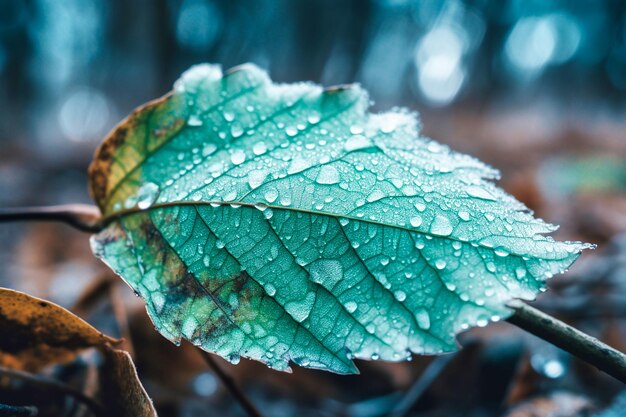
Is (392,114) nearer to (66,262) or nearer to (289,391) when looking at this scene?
(289,391)

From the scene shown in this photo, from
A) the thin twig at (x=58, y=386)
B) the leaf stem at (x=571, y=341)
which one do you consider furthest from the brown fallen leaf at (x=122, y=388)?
the leaf stem at (x=571, y=341)

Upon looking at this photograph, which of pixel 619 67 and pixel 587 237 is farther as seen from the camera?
pixel 619 67

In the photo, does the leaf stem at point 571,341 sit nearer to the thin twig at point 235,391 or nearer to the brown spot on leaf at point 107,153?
the thin twig at point 235,391

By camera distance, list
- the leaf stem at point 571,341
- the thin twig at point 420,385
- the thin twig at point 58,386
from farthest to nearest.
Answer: the thin twig at point 420,385
the thin twig at point 58,386
the leaf stem at point 571,341

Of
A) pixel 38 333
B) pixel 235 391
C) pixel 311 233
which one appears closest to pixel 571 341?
pixel 311 233

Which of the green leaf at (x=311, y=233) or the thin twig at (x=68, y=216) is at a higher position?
the green leaf at (x=311, y=233)

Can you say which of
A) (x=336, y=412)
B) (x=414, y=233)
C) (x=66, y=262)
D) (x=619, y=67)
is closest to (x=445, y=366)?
(x=336, y=412)

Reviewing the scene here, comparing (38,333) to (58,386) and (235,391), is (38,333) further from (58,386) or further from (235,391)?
(235,391)
